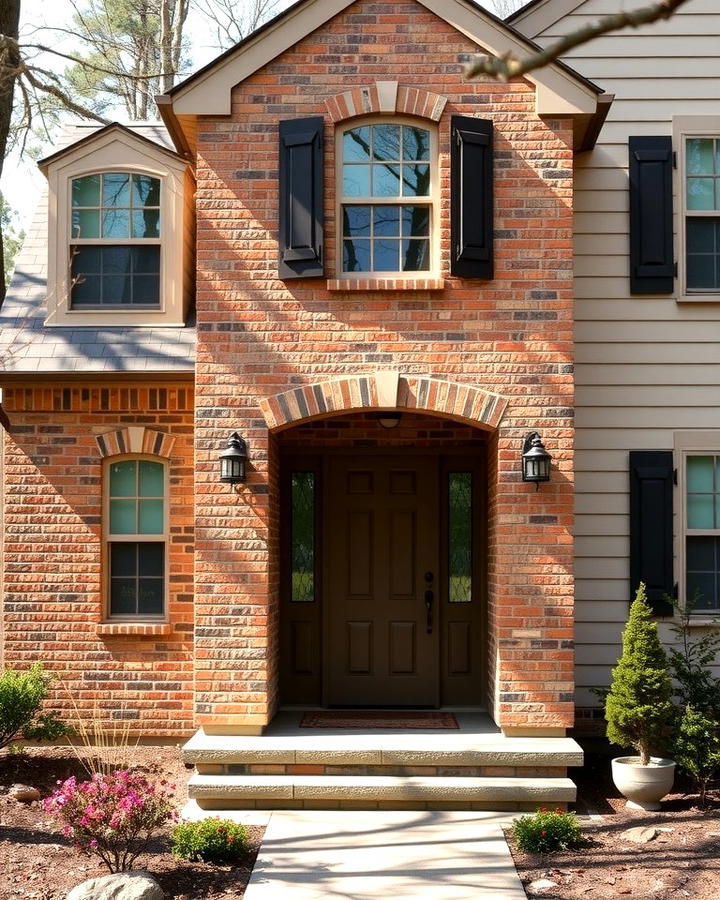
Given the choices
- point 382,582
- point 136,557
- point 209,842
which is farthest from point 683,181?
point 209,842

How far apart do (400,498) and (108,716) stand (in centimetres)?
337

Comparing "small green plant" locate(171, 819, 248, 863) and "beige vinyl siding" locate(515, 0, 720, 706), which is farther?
"beige vinyl siding" locate(515, 0, 720, 706)

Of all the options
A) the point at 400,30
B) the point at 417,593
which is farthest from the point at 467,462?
the point at 400,30

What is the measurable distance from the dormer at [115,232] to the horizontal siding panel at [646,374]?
3854 millimetres

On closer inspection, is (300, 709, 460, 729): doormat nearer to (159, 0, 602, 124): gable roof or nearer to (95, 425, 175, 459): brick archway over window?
(95, 425, 175, 459): brick archway over window

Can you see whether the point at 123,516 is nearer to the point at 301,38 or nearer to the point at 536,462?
the point at 536,462

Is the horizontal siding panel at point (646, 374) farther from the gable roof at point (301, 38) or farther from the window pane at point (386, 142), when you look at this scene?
the window pane at point (386, 142)

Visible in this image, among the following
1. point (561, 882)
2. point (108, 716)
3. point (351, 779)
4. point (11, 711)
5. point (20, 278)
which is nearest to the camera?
point (561, 882)

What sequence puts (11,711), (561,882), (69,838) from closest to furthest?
(561,882), (69,838), (11,711)

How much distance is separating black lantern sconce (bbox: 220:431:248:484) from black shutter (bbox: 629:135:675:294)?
401cm

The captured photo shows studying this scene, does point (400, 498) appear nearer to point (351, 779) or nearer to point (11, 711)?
point (351, 779)

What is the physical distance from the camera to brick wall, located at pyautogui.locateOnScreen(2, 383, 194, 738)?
29.7ft

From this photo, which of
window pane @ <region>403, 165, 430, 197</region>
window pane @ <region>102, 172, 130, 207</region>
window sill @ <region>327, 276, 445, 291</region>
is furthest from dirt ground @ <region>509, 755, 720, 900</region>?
window pane @ <region>102, 172, 130, 207</region>

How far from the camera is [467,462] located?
9508mm
